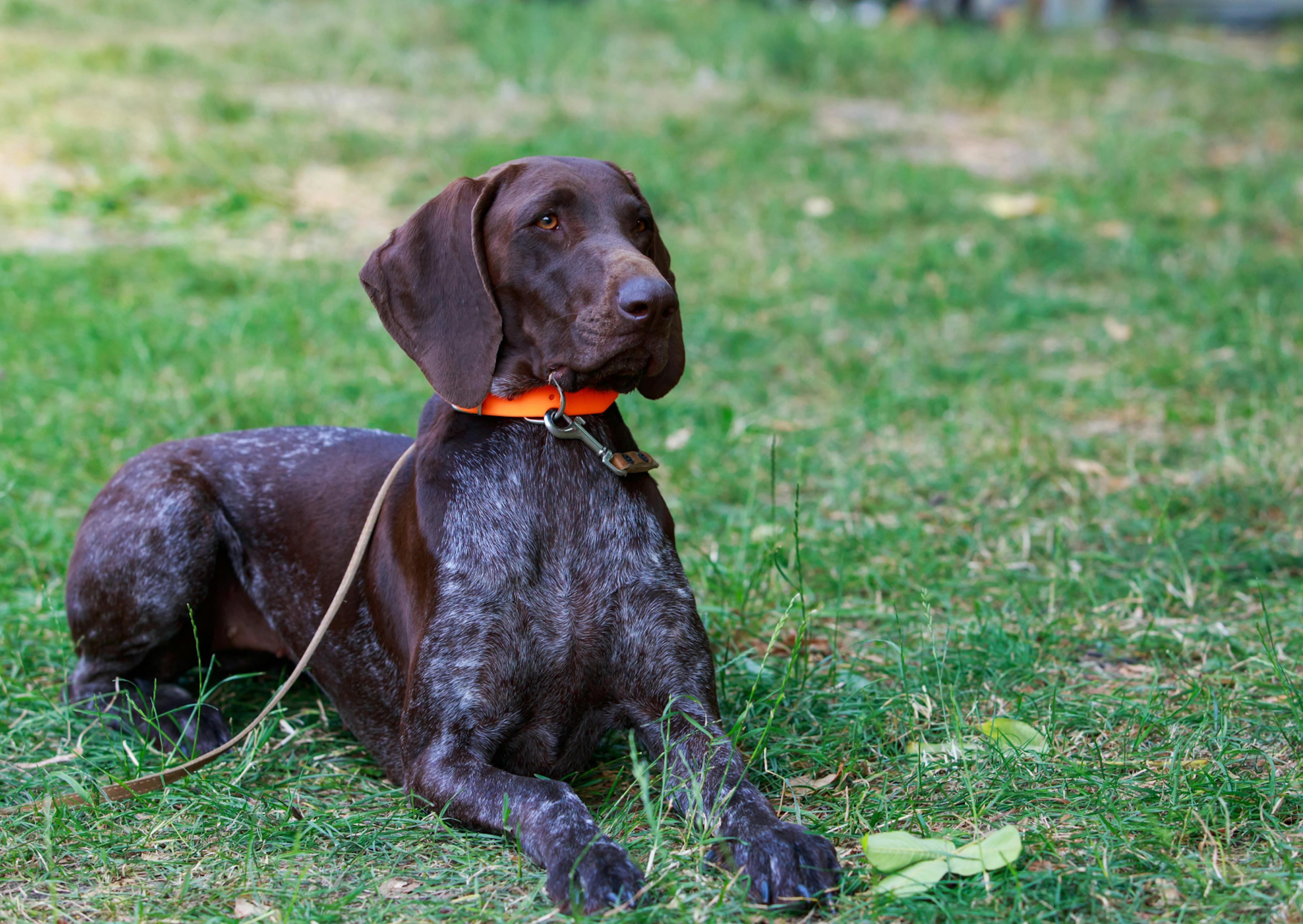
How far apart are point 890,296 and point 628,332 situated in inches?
182

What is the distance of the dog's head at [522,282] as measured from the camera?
2.94m

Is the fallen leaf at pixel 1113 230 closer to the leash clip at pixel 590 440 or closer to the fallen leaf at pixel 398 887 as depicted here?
the leash clip at pixel 590 440

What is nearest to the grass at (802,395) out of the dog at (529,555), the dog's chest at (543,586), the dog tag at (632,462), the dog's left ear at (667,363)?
the dog at (529,555)

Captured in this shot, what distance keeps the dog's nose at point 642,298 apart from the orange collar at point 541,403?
12.9 inches

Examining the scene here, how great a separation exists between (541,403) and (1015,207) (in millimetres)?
6398

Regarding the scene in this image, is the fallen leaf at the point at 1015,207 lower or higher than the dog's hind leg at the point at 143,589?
higher

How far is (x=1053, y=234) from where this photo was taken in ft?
26.2

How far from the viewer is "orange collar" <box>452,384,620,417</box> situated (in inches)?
122

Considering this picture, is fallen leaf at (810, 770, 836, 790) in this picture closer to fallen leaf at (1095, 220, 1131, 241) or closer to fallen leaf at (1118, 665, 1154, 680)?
fallen leaf at (1118, 665, 1154, 680)

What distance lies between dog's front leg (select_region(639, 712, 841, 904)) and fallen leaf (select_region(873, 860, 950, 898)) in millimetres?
111

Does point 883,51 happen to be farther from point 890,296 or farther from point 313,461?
point 313,461

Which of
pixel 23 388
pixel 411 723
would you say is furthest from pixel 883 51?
pixel 411 723

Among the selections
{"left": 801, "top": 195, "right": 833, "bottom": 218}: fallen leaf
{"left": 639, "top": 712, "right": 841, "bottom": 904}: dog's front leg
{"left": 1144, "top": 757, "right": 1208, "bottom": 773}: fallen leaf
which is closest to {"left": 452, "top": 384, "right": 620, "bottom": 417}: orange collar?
{"left": 639, "top": 712, "right": 841, "bottom": 904}: dog's front leg

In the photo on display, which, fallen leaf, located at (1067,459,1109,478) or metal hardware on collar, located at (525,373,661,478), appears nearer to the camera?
metal hardware on collar, located at (525,373,661,478)
